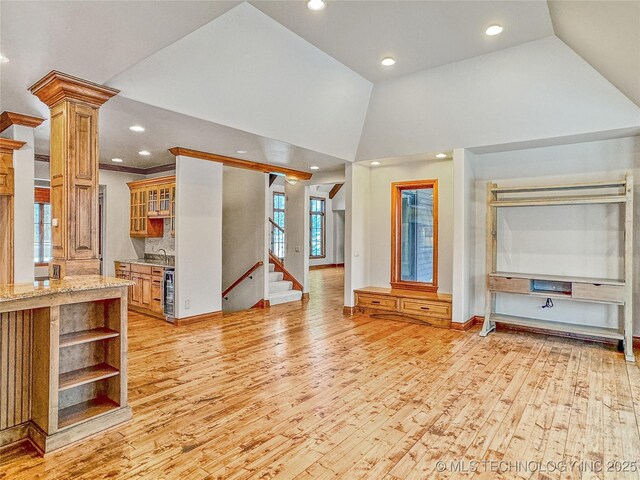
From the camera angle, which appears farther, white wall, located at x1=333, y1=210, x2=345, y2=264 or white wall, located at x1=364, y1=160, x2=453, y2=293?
white wall, located at x1=333, y1=210, x2=345, y2=264

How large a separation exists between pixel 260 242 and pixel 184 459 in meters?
5.15

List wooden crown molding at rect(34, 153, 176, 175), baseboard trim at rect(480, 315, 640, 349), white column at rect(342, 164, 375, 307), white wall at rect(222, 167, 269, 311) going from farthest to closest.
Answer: white wall at rect(222, 167, 269, 311), wooden crown molding at rect(34, 153, 176, 175), white column at rect(342, 164, 375, 307), baseboard trim at rect(480, 315, 640, 349)

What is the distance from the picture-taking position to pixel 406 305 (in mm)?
6078

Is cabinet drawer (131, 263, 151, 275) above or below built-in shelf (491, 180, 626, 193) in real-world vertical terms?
below

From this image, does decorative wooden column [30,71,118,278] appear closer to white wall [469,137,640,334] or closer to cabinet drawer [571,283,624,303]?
white wall [469,137,640,334]

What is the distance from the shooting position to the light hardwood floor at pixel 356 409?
7.73 feet

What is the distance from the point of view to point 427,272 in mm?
6418

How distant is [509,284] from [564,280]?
2.12 feet

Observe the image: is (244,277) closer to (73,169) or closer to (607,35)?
(73,169)

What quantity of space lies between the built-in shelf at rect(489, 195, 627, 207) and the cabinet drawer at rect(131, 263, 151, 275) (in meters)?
5.54

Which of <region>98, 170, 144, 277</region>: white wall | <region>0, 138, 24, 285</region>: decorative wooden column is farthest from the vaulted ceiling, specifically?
<region>98, 170, 144, 277</region>: white wall

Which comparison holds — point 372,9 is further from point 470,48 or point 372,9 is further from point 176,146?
point 176,146

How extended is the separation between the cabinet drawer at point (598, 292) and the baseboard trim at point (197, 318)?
5221mm

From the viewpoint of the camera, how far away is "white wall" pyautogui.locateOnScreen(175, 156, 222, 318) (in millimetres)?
5758
